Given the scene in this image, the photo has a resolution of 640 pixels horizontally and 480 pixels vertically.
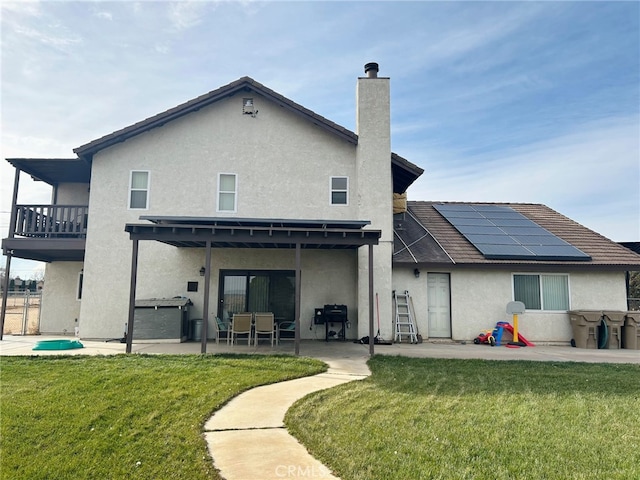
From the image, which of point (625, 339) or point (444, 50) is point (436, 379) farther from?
point (444, 50)

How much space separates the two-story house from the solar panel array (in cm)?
20

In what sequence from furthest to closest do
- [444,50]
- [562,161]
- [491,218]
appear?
[562,161] < [491,218] < [444,50]

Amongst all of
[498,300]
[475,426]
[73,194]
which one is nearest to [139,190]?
[73,194]

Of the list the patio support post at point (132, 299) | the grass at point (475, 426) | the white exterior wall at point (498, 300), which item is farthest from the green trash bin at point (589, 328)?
the patio support post at point (132, 299)

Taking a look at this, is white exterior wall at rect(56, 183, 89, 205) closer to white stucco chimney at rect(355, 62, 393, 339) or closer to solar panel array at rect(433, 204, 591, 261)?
white stucco chimney at rect(355, 62, 393, 339)

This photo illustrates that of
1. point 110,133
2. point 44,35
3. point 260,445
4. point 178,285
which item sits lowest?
point 260,445

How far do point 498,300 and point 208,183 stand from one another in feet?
33.0

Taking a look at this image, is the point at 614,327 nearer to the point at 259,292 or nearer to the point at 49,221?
the point at 259,292

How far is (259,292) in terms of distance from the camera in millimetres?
12945

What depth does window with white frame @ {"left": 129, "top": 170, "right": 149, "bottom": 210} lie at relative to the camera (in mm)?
12773

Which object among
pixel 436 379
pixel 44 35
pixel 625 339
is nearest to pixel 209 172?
pixel 44 35

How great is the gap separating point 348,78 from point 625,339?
1209 centimetres

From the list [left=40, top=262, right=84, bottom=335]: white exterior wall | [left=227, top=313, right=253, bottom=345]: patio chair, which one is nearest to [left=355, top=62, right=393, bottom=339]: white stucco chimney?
[left=227, top=313, right=253, bottom=345]: patio chair

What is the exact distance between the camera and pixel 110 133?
12484 mm
